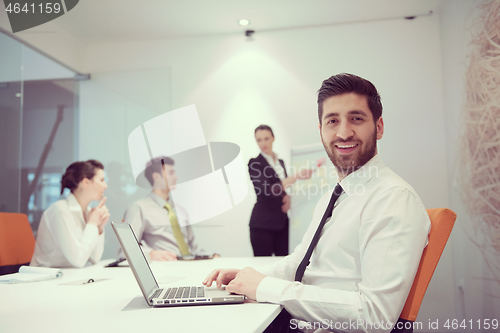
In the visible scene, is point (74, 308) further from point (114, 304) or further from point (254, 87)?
point (254, 87)

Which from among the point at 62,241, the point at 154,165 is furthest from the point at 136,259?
the point at 154,165

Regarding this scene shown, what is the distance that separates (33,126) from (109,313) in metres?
3.38

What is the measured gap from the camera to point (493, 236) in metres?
2.40

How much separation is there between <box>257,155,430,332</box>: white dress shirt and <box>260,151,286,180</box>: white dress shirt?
2593 mm

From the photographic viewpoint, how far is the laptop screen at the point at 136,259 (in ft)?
3.23

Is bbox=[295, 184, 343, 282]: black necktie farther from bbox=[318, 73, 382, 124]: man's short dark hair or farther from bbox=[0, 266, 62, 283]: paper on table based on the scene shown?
bbox=[0, 266, 62, 283]: paper on table

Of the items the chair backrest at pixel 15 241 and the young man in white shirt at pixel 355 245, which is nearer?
the young man in white shirt at pixel 355 245

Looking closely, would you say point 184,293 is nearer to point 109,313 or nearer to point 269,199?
point 109,313

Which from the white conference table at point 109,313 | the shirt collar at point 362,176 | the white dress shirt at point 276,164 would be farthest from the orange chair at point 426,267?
the white dress shirt at point 276,164

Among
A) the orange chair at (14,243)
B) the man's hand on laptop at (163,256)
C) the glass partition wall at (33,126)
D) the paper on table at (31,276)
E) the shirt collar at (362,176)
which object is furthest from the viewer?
the glass partition wall at (33,126)

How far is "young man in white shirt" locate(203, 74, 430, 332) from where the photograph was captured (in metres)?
0.92

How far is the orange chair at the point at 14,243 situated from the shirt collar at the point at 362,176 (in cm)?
187

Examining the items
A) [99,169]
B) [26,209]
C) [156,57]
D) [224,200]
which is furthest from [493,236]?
[26,209]

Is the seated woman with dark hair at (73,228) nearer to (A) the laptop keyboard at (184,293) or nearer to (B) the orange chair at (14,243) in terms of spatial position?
(B) the orange chair at (14,243)
